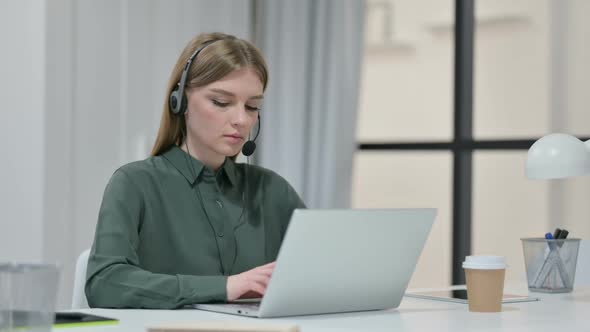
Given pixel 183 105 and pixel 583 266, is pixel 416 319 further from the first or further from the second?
pixel 583 266

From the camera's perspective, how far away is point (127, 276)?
5.61 ft

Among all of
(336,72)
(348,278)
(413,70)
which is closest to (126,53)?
(336,72)

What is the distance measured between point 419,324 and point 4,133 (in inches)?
82.7

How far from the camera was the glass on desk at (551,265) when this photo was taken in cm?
211

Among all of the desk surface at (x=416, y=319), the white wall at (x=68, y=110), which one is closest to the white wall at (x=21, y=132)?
the white wall at (x=68, y=110)

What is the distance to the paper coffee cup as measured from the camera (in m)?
1.65

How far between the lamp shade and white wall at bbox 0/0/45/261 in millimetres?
1887

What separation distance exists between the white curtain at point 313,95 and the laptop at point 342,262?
215 cm

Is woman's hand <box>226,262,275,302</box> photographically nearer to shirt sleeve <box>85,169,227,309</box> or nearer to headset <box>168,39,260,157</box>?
shirt sleeve <box>85,169,227,309</box>

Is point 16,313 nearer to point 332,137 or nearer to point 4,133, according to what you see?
point 4,133

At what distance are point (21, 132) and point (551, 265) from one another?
188 centimetres

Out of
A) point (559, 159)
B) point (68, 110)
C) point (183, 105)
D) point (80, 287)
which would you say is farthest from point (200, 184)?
point (68, 110)

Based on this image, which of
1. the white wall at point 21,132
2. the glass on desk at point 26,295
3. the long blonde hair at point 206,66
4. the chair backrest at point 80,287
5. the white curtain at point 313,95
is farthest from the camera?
the white curtain at point 313,95

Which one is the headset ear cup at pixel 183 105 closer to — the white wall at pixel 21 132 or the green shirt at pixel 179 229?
the green shirt at pixel 179 229
